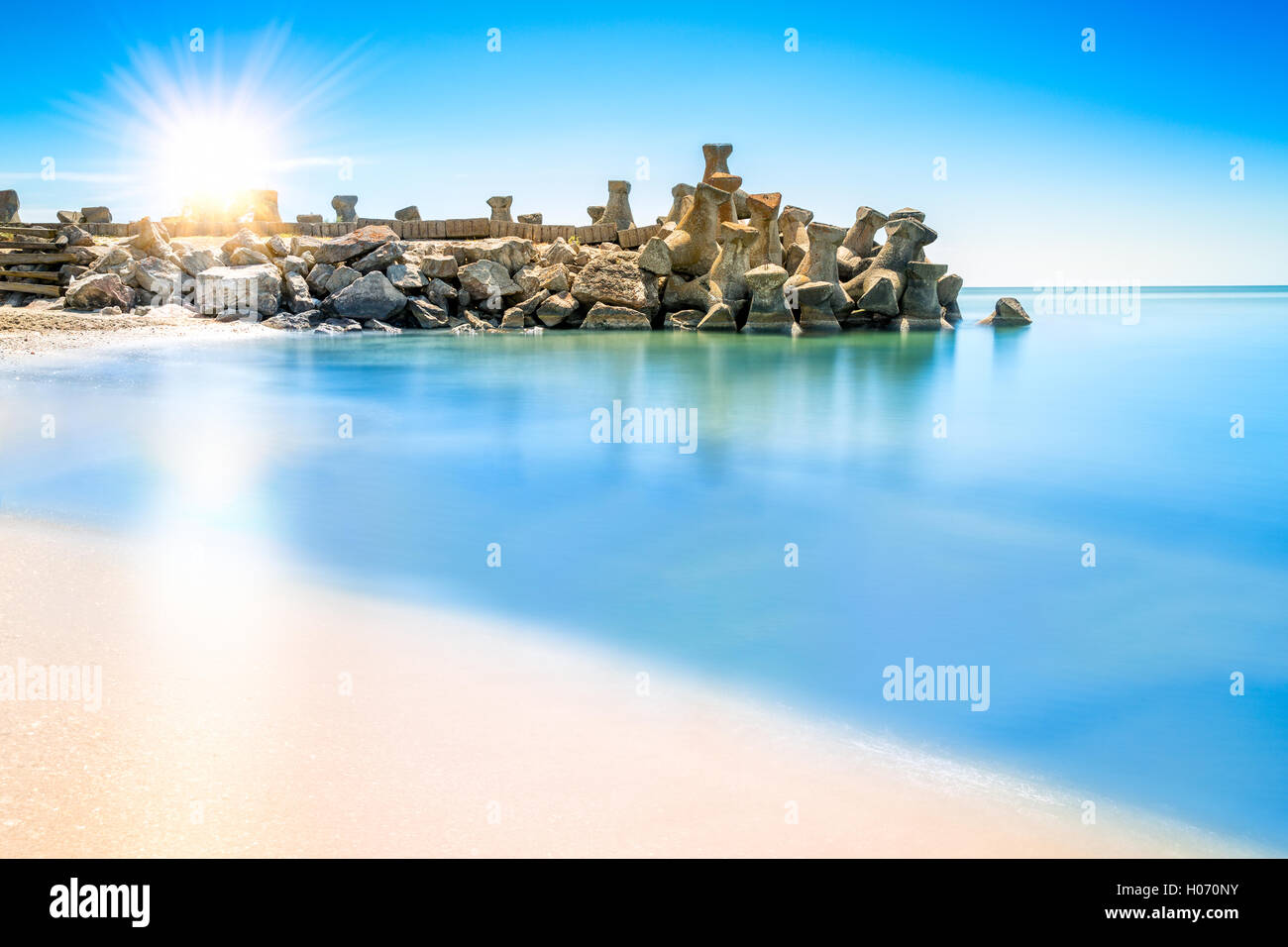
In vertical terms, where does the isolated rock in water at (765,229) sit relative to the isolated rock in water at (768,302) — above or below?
above

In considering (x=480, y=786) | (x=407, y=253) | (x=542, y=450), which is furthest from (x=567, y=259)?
(x=480, y=786)

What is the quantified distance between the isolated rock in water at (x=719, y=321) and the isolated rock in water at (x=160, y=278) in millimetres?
12214

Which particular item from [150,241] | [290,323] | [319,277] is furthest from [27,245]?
[319,277]

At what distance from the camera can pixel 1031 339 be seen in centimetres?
2378

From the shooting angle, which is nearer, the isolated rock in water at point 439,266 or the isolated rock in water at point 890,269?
the isolated rock in water at point 439,266

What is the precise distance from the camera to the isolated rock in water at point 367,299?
22141mm

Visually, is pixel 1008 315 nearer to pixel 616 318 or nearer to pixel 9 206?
pixel 616 318

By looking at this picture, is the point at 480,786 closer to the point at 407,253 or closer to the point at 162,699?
the point at 162,699

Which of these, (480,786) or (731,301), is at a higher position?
(731,301)

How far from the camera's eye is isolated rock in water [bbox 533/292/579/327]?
906 inches

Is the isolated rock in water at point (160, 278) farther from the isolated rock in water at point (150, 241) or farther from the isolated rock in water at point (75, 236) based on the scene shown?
the isolated rock in water at point (75, 236)

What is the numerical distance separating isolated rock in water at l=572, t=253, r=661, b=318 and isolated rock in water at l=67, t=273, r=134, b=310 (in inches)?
398

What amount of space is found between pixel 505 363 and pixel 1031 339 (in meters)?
14.7

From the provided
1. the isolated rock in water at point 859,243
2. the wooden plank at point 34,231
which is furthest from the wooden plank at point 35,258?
the isolated rock in water at point 859,243
